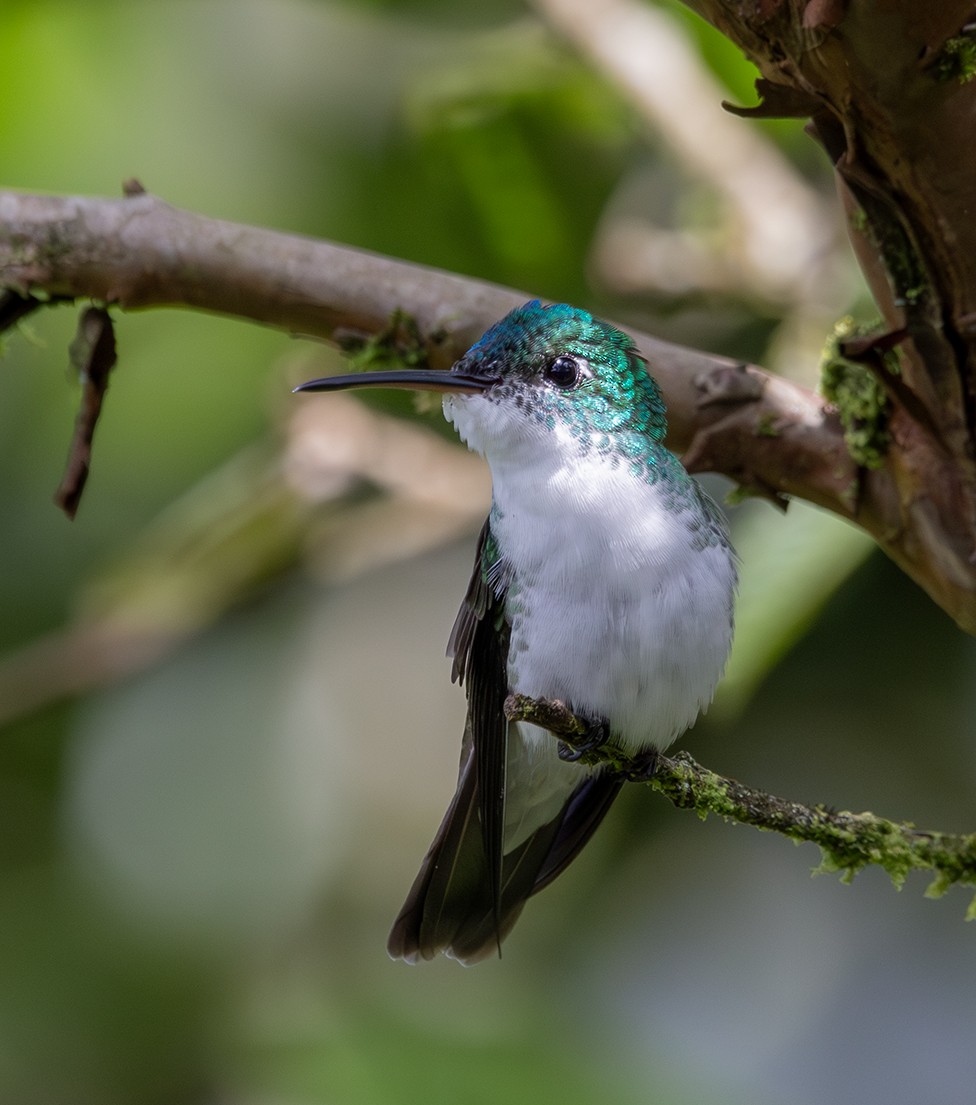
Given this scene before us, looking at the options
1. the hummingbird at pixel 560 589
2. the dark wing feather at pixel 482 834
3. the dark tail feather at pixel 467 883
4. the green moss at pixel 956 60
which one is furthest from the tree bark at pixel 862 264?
the dark tail feather at pixel 467 883

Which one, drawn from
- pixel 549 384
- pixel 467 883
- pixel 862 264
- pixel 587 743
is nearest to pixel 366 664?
pixel 467 883

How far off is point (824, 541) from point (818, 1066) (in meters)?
2.12

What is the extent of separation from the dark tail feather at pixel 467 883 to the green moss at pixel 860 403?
32.6 inches

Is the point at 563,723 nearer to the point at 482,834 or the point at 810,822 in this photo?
the point at 810,822

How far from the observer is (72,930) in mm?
4930

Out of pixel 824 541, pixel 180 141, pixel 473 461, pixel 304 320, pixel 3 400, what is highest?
pixel 304 320

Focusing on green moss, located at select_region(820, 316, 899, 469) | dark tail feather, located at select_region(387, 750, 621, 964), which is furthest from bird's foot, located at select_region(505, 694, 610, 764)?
green moss, located at select_region(820, 316, 899, 469)

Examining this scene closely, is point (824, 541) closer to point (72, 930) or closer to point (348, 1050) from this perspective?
point (348, 1050)

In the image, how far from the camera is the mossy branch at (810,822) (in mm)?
1829

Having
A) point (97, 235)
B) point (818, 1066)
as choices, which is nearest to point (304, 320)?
point (97, 235)

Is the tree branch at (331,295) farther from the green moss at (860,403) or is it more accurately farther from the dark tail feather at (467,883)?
the dark tail feather at (467,883)

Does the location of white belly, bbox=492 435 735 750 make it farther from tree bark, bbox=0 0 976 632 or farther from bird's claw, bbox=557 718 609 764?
tree bark, bbox=0 0 976 632

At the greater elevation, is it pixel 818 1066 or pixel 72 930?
pixel 818 1066

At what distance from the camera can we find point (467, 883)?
8.68 feet
